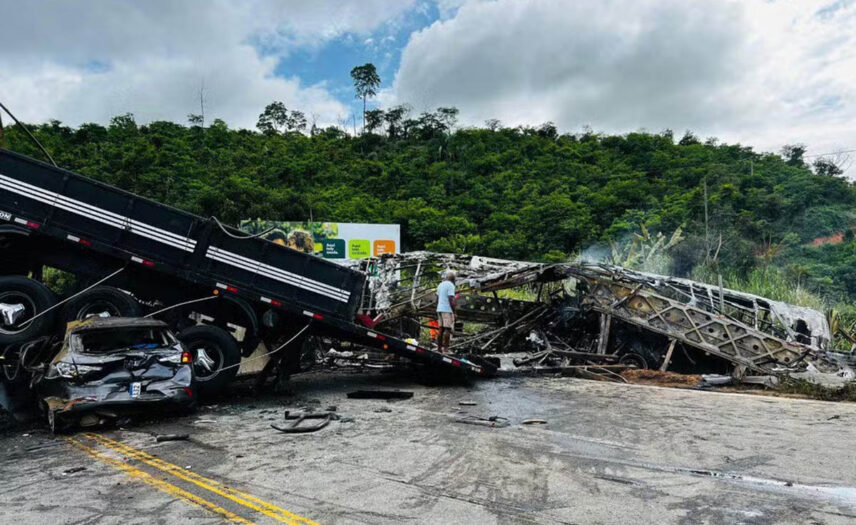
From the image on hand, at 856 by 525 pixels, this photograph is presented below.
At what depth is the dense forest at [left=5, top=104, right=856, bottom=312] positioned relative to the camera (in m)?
35.1

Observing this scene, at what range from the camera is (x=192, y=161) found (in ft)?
152

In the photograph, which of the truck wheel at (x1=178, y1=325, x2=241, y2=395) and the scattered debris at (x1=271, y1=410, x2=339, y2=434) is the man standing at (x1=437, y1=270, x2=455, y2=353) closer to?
the scattered debris at (x1=271, y1=410, x2=339, y2=434)

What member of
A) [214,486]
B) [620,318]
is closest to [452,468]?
[214,486]

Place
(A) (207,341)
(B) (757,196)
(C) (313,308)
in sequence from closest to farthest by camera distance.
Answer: (A) (207,341) < (C) (313,308) < (B) (757,196)

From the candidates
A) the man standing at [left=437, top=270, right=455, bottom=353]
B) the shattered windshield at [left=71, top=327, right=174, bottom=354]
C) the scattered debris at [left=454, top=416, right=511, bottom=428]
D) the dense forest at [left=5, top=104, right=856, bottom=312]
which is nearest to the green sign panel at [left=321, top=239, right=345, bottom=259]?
the dense forest at [left=5, top=104, right=856, bottom=312]

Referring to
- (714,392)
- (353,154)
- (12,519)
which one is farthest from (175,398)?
(353,154)

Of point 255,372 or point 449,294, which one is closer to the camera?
point 255,372

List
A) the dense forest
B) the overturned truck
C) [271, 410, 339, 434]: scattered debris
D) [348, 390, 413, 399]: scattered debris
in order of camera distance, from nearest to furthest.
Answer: [271, 410, 339, 434]: scattered debris, [348, 390, 413, 399]: scattered debris, the overturned truck, the dense forest

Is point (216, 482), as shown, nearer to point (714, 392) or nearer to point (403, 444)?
point (403, 444)

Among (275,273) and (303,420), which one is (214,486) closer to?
(303,420)

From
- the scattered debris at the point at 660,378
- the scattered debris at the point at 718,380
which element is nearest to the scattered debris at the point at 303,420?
the scattered debris at the point at 660,378

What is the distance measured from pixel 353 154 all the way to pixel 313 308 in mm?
50904

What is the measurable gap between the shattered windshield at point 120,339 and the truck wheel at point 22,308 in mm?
1387

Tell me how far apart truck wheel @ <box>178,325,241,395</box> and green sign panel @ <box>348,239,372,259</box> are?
22.7 m
